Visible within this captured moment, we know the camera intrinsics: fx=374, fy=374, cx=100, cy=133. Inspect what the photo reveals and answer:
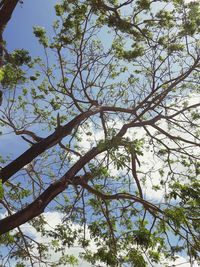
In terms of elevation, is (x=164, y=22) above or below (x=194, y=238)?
above

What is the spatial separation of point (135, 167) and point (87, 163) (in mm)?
1064

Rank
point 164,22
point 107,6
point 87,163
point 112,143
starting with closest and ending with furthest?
point 112,143, point 87,163, point 107,6, point 164,22

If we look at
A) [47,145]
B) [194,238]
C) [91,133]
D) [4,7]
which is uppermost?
[91,133]

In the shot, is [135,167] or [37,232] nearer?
[135,167]

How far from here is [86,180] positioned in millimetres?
7270

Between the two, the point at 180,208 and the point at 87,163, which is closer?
the point at 180,208

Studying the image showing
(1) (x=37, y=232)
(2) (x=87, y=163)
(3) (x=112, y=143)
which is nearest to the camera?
(3) (x=112, y=143)

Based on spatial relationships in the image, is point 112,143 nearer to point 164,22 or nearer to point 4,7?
point 4,7

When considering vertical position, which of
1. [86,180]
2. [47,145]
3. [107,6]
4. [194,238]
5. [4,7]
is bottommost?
[194,238]

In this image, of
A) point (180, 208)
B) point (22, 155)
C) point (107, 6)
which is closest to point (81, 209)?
point (22, 155)

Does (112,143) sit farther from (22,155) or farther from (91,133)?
(91,133)

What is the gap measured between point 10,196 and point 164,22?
609cm

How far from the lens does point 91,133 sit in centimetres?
1008

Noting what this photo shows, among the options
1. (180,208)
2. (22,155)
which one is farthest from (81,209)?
(180,208)
